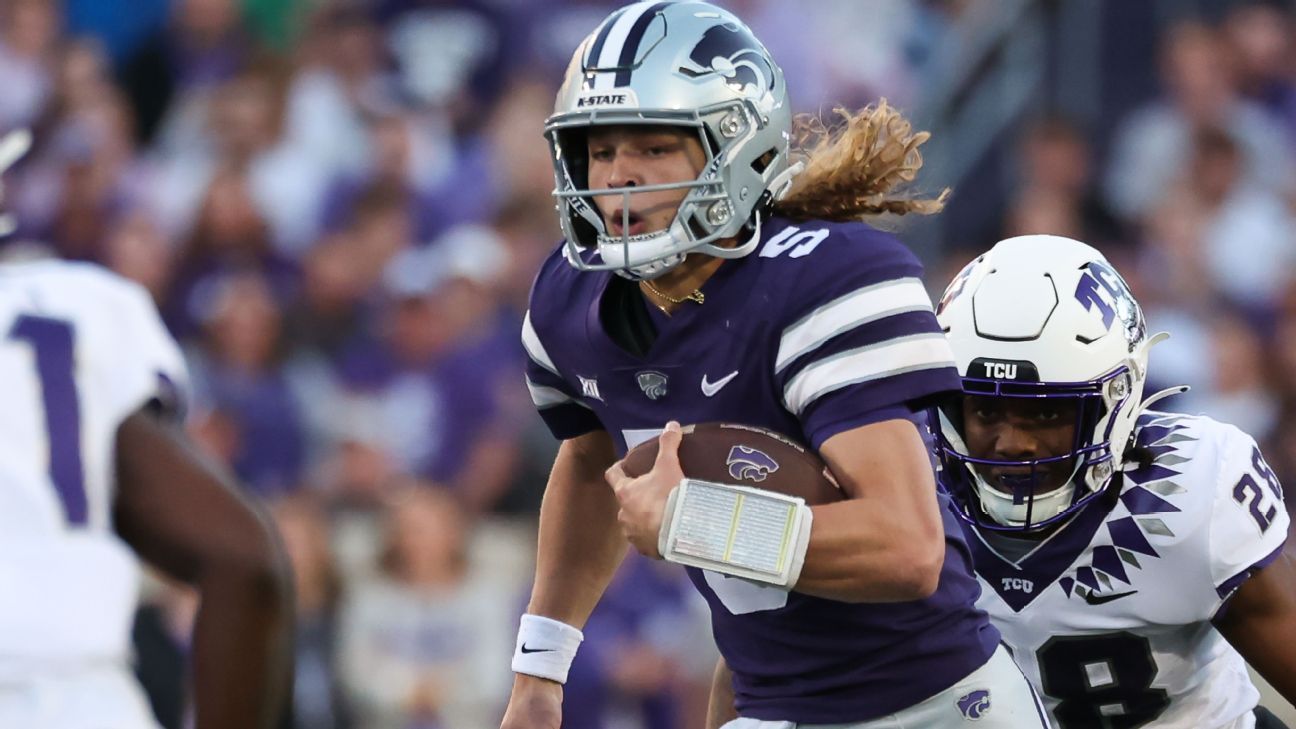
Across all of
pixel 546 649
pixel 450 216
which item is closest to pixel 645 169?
pixel 546 649

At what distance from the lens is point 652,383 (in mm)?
2859

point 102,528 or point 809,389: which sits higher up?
point 102,528

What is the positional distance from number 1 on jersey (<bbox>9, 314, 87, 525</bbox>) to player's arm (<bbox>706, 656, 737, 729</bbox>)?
1.59 metres

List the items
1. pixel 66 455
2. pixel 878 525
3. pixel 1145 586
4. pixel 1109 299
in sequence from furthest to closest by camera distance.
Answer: pixel 1109 299 < pixel 1145 586 < pixel 878 525 < pixel 66 455

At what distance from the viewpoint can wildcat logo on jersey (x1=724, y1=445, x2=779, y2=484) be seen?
8.48 ft

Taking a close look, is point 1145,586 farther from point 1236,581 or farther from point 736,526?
point 736,526

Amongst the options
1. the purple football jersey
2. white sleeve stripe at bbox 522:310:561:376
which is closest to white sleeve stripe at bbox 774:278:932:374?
the purple football jersey

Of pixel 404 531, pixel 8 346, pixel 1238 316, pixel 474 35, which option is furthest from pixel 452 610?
pixel 8 346

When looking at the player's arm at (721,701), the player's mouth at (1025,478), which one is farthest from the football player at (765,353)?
the player's mouth at (1025,478)

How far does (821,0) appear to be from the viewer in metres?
7.89

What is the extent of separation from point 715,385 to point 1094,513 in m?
0.94

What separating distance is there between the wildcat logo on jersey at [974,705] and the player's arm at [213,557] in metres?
1.21

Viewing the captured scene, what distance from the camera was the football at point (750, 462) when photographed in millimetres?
2580

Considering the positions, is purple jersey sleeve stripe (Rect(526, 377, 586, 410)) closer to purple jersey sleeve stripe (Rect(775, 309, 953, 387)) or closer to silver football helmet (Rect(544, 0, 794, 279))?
silver football helmet (Rect(544, 0, 794, 279))
